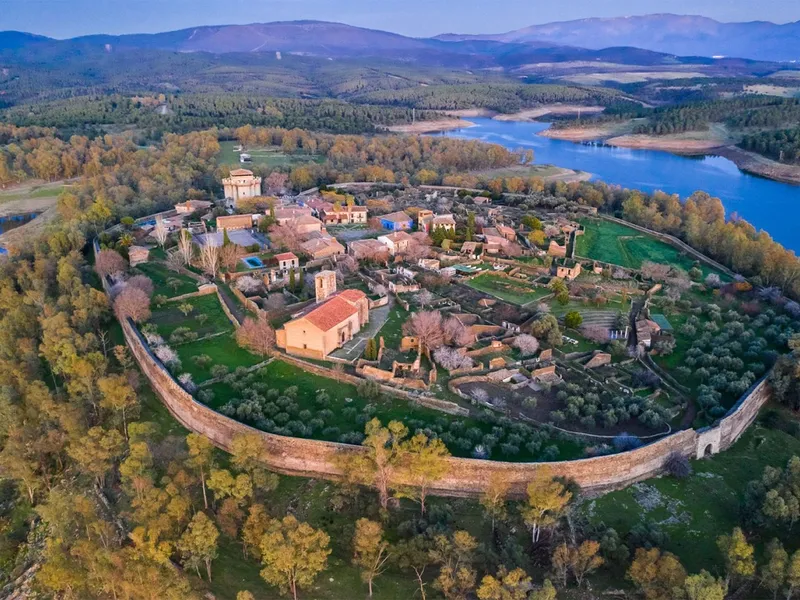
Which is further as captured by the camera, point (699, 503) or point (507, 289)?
point (507, 289)

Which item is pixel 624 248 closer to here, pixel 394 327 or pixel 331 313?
pixel 394 327

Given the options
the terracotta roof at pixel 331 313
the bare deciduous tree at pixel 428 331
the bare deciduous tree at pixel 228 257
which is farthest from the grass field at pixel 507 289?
the bare deciduous tree at pixel 228 257

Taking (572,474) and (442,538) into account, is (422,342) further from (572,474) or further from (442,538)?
(442,538)

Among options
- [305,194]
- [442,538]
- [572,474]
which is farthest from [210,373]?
[305,194]

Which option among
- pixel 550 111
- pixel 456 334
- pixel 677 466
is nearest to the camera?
pixel 677 466

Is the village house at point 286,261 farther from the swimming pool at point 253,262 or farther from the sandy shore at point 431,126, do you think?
the sandy shore at point 431,126

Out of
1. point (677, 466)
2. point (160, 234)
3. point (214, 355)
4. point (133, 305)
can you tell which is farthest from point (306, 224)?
point (677, 466)

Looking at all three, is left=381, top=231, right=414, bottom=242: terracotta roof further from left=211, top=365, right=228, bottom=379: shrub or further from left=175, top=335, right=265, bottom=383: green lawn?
left=211, top=365, right=228, bottom=379: shrub

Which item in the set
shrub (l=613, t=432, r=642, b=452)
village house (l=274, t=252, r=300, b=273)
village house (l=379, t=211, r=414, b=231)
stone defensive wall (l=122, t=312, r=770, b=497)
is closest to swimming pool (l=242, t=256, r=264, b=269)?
village house (l=274, t=252, r=300, b=273)
